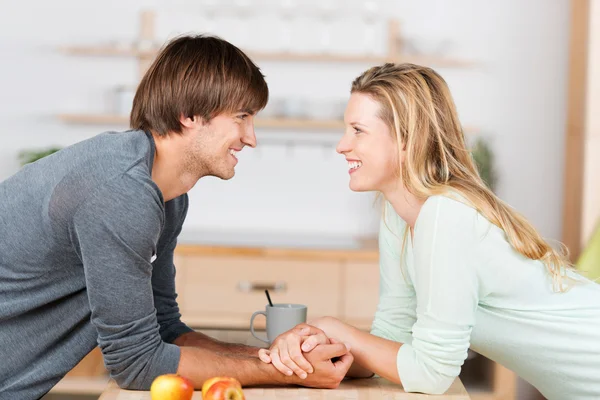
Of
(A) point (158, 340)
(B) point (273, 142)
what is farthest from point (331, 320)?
(B) point (273, 142)

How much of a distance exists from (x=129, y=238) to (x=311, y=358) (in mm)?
406

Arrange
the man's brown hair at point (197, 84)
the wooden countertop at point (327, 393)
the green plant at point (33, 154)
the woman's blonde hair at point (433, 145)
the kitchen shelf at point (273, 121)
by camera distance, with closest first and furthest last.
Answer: the wooden countertop at point (327, 393)
the woman's blonde hair at point (433, 145)
the man's brown hair at point (197, 84)
the green plant at point (33, 154)
the kitchen shelf at point (273, 121)

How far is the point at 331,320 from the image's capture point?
1618 millimetres

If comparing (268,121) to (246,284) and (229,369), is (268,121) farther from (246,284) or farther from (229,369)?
(229,369)

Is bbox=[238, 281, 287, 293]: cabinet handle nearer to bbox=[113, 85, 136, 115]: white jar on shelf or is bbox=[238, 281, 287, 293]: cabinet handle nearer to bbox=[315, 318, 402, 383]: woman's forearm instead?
bbox=[113, 85, 136, 115]: white jar on shelf

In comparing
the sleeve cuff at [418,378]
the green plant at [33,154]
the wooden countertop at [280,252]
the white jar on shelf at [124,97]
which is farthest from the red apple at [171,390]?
the white jar on shelf at [124,97]

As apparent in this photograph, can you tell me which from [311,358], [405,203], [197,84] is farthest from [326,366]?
[197,84]

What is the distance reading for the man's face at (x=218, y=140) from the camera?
1.83m

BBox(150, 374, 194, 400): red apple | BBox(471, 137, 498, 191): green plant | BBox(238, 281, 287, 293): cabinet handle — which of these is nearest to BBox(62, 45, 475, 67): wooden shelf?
BBox(471, 137, 498, 191): green plant

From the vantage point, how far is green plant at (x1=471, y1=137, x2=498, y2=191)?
4000 mm

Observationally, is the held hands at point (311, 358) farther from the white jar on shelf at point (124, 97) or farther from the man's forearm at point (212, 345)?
the white jar on shelf at point (124, 97)

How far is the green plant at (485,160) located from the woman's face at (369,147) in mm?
2314

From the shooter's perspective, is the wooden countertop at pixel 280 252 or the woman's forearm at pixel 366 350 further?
the wooden countertop at pixel 280 252

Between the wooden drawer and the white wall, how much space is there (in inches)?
26.5
